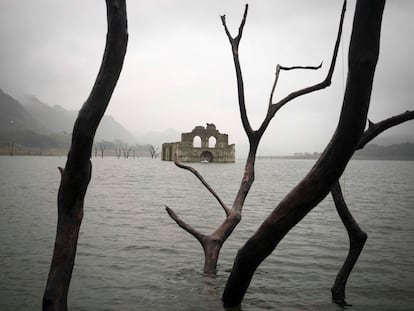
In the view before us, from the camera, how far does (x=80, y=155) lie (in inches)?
101

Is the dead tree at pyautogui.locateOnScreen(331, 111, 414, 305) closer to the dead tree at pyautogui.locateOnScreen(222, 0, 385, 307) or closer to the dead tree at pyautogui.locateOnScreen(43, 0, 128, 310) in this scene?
the dead tree at pyautogui.locateOnScreen(222, 0, 385, 307)

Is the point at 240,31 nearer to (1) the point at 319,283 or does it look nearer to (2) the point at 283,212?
(2) the point at 283,212

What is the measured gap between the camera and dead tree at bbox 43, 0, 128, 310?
246 centimetres

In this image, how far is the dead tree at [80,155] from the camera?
8.07ft

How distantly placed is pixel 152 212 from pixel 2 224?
17.5 feet

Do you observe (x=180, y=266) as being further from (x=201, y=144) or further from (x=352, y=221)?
(x=201, y=144)

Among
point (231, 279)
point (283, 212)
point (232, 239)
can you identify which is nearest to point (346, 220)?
point (231, 279)

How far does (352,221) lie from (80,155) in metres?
3.30

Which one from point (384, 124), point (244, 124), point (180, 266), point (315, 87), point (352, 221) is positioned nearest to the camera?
point (384, 124)

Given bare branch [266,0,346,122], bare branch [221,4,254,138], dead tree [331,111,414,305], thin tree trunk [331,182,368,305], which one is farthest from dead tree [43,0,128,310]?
thin tree trunk [331,182,368,305]

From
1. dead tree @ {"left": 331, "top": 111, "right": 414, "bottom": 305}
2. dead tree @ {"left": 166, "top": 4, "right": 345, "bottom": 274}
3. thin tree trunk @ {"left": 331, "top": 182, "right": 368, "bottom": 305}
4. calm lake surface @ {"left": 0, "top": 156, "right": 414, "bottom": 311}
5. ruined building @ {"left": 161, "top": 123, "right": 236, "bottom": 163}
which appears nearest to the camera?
dead tree @ {"left": 331, "top": 111, "right": 414, "bottom": 305}

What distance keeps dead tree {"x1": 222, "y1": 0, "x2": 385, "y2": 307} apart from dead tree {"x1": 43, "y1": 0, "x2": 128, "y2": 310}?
1415 millimetres

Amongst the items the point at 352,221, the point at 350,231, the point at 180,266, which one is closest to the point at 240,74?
the point at 352,221

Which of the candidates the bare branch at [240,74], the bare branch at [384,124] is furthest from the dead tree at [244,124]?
the bare branch at [384,124]
